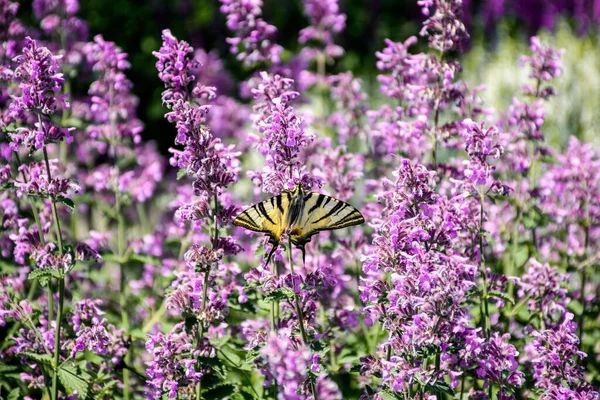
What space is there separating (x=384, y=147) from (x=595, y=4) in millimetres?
9225

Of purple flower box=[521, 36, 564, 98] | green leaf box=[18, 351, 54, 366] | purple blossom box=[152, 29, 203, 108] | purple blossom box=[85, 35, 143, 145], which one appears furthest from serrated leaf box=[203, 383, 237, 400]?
purple flower box=[521, 36, 564, 98]

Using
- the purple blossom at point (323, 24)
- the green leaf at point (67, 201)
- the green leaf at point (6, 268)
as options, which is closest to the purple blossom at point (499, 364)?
the green leaf at point (67, 201)

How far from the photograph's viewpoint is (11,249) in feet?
14.5

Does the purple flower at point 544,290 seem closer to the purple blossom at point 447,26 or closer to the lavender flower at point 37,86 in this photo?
the purple blossom at point 447,26

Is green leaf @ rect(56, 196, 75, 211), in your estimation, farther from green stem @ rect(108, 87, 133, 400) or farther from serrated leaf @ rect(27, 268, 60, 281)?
green stem @ rect(108, 87, 133, 400)

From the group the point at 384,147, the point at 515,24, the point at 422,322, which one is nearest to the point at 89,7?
the point at 384,147

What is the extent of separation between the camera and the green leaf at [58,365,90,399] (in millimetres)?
3260

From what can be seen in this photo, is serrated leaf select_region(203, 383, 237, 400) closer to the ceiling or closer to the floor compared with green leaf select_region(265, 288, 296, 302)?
closer to the floor

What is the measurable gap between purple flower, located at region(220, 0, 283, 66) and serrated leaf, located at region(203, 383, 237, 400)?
1.98 meters

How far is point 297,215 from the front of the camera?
3137 millimetres

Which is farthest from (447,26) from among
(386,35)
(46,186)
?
(386,35)

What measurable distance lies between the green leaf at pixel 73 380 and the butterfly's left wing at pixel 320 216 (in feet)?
3.82

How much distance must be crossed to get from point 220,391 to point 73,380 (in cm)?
68

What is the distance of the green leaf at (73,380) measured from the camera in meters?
3.26
